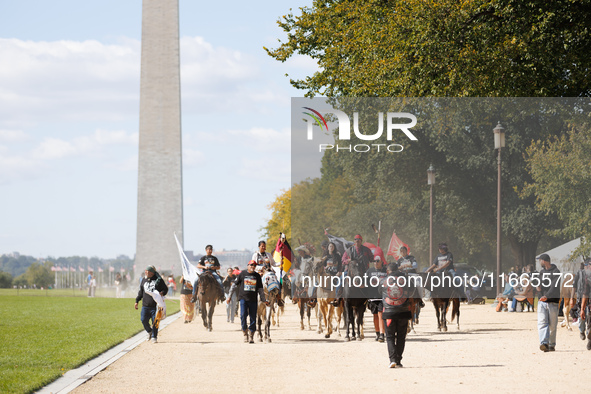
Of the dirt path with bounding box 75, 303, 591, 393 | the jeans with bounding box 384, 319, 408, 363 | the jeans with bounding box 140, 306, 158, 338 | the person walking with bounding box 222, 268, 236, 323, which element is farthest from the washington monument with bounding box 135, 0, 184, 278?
the jeans with bounding box 384, 319, 408, 363

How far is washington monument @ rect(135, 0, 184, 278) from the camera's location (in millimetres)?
51688

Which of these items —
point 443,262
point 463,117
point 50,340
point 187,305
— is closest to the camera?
point 50,340

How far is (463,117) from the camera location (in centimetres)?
2697

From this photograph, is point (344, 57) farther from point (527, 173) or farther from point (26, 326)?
point (26, 326)

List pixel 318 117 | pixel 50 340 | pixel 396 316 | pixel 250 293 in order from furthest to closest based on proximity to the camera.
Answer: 1. pixel 318 117
2. pixel 50 340
3. pixel 250 293
4. pixel 396 316

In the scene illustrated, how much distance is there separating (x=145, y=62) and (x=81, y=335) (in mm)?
30766

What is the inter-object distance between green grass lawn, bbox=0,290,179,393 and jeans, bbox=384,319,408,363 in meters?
5.27

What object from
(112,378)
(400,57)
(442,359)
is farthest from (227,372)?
(400,57)

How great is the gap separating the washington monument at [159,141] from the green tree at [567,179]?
27.7m

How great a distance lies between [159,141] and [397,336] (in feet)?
127

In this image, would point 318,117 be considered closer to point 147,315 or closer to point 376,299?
point 376,299

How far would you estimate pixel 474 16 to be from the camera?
2536 centimetres

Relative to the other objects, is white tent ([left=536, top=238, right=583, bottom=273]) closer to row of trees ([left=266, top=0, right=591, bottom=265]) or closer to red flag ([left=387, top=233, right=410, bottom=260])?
row of trees ([left=266, top=0, right=591, bottom=265])

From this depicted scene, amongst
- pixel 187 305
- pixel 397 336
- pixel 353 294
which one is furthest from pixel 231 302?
pixel 397 336
